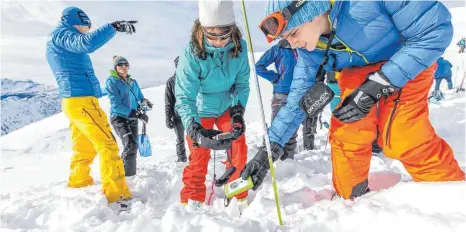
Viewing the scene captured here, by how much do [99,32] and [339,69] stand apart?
95.0 inches

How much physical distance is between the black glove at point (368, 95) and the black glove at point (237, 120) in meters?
1.11

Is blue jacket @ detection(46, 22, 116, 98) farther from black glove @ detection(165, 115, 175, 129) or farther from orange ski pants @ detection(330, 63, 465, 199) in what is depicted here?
orange ski pants @ detection(330, 63, 465, 199)

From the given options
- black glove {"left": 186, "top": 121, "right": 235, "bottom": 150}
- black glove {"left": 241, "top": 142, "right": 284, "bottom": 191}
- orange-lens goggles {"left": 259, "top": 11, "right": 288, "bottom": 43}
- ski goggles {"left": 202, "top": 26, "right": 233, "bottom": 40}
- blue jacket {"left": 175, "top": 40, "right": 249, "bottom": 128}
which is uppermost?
ski goggles {"left": 202, "top": 26, "right": 233, "bottom": 40}

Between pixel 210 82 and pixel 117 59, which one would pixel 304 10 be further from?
pixel 117 59

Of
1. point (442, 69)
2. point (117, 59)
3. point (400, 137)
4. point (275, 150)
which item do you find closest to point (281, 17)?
point (275, 150)

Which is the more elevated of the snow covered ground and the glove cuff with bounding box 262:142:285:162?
the glove cuff with bounding box 262:142:285:162

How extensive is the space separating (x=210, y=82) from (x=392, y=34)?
1679 mm

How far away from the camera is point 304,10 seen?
6.61 feet

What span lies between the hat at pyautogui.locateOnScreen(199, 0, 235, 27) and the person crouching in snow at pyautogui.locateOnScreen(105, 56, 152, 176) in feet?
9.58

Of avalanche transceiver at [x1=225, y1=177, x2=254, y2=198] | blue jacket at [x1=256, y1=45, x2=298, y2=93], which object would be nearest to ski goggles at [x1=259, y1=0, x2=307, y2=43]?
avalanche transceiver at [x1=225, y1=177, x2=254, y2=198]

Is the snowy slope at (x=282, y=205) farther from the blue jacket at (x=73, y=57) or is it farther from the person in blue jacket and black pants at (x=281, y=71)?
the blue jacket at (x=73, y=57)

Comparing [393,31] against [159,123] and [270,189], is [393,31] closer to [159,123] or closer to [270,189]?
[270,189]

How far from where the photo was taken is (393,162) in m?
3.98

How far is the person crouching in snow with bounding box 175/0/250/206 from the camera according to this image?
116 inches
